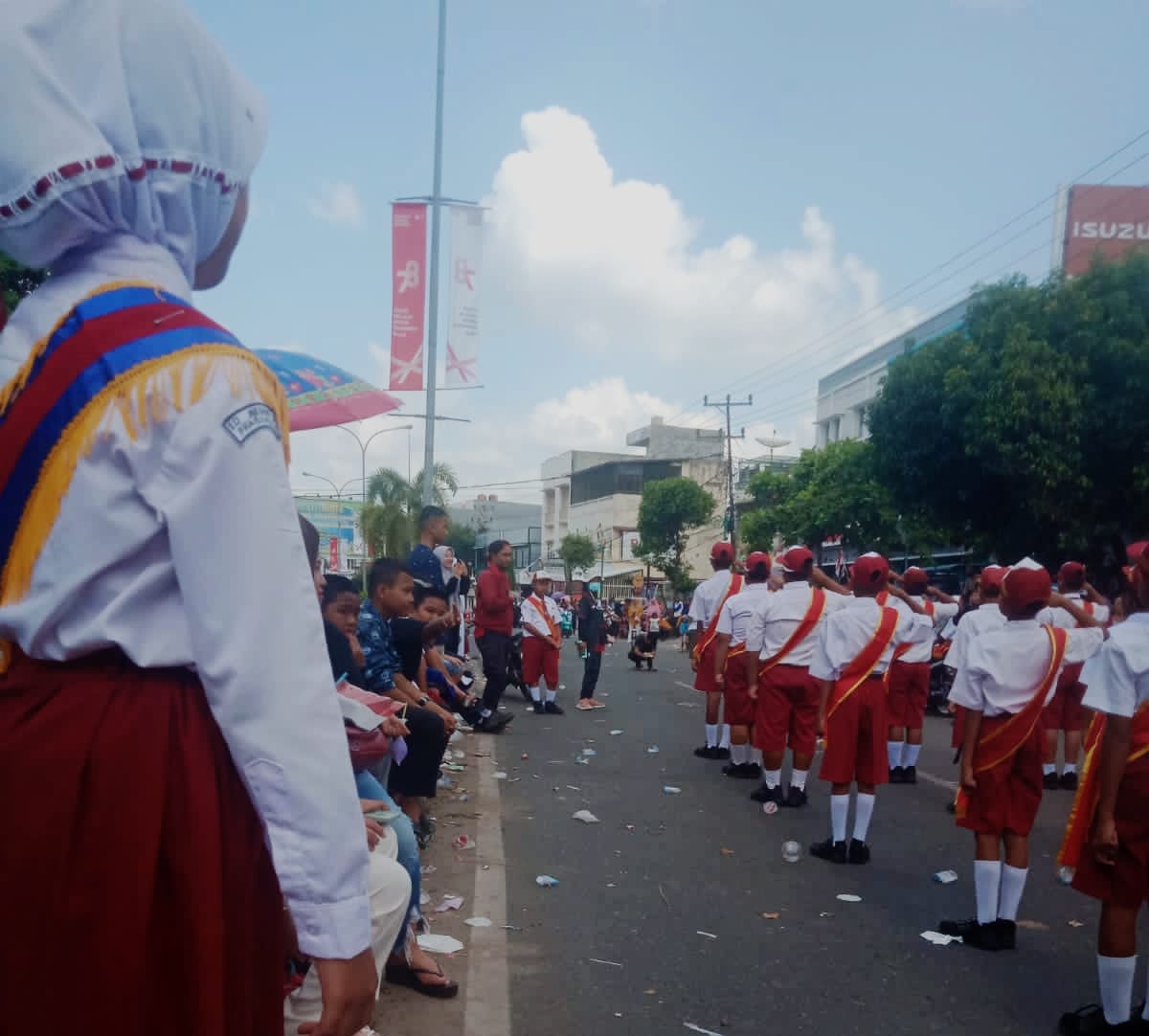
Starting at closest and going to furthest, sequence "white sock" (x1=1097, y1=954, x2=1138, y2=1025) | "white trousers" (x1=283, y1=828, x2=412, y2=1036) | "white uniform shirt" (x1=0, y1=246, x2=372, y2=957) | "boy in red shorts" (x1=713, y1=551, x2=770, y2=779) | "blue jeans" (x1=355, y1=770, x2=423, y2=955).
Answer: "white uniform shirt" (x1=0, y1=246, x2=372, y2=957), "white trousers" (x1=283, y1=828, x2=412, y2=1036), "white sock" (x1=1097, y1=954, x2=1138, y2=1025), "blue jeans" (x1=355, y1=770, x2=423, y2=955), "boy in red shorts" (x1=713, y1=551, x2=770, y2=779)

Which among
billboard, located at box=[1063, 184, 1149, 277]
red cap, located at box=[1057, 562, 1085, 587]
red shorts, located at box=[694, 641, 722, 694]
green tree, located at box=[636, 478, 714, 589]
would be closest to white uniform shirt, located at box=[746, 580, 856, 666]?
red shorts, located at box=[694, 641, 722, 694]

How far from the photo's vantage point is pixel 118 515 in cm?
136

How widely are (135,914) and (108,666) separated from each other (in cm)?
32

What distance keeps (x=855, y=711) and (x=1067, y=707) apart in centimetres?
375

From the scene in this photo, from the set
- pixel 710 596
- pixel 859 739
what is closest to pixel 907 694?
pixel 710 596

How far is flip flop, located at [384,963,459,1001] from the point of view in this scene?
14.0ft

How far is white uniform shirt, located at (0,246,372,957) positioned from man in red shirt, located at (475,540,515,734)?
1120 centimetres

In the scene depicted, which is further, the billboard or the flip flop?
the billboard

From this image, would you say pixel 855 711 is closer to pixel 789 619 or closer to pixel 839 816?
pixel 839 816

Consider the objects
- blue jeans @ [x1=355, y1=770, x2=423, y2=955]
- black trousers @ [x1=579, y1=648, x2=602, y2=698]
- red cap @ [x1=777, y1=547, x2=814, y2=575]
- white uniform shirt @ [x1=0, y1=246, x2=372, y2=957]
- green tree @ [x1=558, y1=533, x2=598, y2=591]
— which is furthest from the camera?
green tree @ [x1=558, y1=533, x2=598, y2=591]

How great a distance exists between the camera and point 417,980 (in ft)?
14.1

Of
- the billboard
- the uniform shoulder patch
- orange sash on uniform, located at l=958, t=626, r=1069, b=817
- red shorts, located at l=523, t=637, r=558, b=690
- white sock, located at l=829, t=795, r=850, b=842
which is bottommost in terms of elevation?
white sock, located at l=829, t=795, r=850, b=842

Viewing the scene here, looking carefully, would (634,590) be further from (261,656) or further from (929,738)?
(261,656)

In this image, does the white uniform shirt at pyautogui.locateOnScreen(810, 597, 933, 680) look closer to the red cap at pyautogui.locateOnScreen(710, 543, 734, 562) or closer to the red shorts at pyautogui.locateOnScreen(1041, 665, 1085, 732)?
the red shorts at pyautogui.locateOnScreen(1041, 665, 1085, 732)
